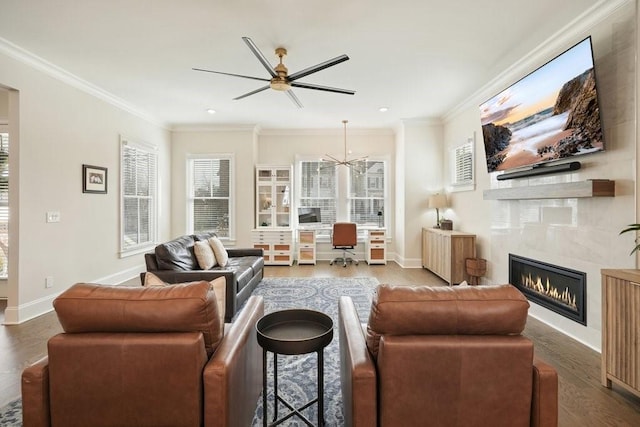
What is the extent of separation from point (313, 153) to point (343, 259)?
237 cm

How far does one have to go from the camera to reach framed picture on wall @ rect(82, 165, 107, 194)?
425 cm

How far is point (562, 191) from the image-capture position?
2887 millimetres

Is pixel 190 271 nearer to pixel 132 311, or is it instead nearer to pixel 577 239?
pixel 132 311

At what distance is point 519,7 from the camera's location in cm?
266

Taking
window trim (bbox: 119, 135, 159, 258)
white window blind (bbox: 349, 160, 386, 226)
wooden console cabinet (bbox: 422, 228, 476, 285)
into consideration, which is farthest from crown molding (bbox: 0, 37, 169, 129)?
wooden console cabinet (bbox: 422, 228, 476, 285)

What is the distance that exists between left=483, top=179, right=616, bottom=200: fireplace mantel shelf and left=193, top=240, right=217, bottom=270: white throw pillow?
3620mm

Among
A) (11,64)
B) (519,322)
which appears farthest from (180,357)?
(11,64)

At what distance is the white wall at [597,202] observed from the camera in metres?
2.49

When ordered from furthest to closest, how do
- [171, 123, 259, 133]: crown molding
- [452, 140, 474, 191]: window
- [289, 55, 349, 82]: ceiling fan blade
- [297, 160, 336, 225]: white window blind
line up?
[297, 160, 336, 225]: white window blind, [171, 123, 259, 133]: crown molding, [452, 140, 474, 191]: window, [289, 55, 349, 82]: ceiling fan blade

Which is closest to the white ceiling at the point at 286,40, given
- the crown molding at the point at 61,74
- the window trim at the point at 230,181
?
the crown molding at the point at 61,74

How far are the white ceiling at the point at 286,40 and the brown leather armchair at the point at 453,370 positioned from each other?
2487mm

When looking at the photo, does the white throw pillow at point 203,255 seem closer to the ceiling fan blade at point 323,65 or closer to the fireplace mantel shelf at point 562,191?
the ceiling fan blade at point 323,65

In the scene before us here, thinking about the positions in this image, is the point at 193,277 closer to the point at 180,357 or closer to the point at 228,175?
the point at 180,357

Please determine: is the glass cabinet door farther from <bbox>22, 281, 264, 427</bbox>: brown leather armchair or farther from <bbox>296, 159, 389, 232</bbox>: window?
<bbox>22, 281, 264, 427</bbox>: brown leather armchair
